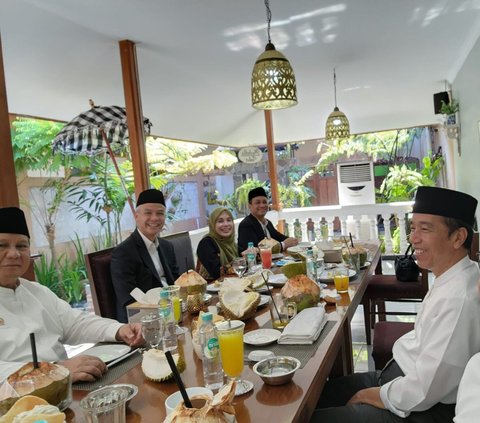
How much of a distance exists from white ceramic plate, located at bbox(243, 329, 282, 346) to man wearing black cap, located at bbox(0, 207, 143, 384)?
0.44 metres

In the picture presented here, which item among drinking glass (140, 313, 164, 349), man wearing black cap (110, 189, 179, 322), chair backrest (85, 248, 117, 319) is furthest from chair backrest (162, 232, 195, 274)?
drinking glass (140, 313, 164, 349)

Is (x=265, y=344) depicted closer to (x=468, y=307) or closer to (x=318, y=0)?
(x=468, y=307)

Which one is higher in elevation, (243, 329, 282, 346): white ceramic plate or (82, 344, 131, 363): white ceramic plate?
(243, 329, 282, 346): white ceramic plate

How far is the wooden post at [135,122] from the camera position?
3.96 m

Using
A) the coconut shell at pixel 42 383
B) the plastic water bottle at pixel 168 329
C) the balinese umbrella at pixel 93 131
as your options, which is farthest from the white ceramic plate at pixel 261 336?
the balinese umbrella at pixel 93 131

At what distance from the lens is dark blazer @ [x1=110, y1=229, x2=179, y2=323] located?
263cm

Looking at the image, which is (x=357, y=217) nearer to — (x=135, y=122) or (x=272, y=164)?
(x=272, y=164)

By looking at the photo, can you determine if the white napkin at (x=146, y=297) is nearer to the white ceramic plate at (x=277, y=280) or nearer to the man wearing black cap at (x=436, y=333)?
the white ceramic plate at (x=277, y=280)

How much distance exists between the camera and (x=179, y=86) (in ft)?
17.3

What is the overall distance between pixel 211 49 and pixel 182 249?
6.67ft

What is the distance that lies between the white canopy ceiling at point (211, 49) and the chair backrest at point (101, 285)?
1844 mm

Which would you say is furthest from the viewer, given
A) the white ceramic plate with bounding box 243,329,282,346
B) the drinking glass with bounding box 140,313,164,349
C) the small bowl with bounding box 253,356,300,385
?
the white ceramic plate with bounding box 243,329,282,346

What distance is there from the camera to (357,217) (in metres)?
7.04

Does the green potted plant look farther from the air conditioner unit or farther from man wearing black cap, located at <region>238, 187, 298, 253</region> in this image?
man wearing black cap, located at <region>238, 187, 298, 253</region>
